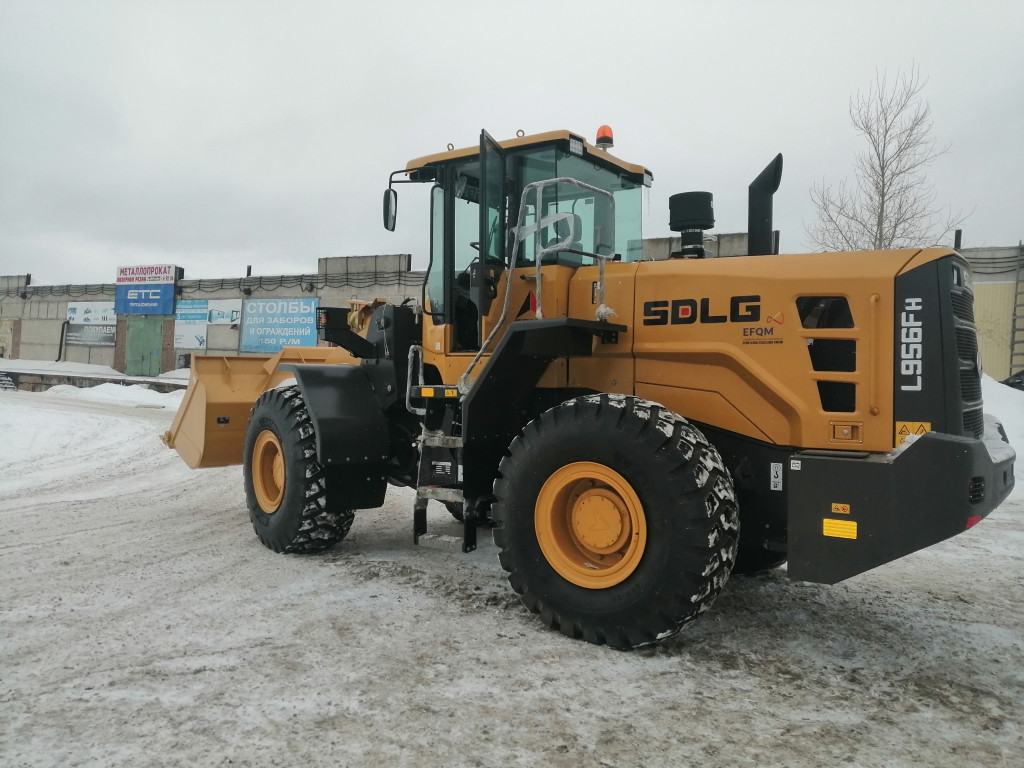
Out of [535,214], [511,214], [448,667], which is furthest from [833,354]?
[448,667]

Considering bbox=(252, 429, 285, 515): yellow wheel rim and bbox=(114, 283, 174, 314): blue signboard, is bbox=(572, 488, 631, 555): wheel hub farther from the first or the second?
bbox=(114, 283, 174, 314): blue signboard

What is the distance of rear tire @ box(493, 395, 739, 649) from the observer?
3607 mm

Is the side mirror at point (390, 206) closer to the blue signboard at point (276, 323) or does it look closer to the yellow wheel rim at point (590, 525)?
the yellow wheel rim at point (590, 525)

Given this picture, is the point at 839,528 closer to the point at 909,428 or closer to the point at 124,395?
the point at 909,428

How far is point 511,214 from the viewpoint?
5043mm

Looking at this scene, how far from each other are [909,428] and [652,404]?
1219mm

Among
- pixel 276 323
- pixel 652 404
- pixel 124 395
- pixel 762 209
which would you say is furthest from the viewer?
pixel 276 323

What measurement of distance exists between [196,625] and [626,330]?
291 centimetres

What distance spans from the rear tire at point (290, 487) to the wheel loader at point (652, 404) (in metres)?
0.02

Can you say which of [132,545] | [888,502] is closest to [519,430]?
[888,502]

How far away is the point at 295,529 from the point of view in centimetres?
570

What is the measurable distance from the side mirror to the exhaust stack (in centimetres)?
260

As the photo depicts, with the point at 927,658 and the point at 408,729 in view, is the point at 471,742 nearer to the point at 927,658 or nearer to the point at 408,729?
the point at 408,729

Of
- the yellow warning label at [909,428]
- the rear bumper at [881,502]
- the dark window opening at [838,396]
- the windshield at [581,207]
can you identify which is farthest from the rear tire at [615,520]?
the windshield at [581,207]
